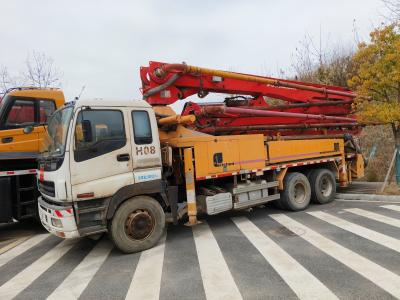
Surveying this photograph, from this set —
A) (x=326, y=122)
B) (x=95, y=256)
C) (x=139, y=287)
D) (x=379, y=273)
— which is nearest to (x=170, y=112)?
(x=95, y=256)

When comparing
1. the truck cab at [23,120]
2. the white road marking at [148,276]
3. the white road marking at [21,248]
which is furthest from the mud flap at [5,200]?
the white road marking at [148,276]

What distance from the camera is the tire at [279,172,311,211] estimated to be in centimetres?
798

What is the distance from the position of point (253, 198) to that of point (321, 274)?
123 inches

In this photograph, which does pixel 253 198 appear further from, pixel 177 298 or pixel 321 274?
pixel 177 298

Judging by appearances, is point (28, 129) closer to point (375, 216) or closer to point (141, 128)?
point (141, 128)

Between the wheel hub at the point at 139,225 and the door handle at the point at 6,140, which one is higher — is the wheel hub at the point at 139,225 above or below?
below

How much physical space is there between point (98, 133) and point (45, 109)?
2.86 meters

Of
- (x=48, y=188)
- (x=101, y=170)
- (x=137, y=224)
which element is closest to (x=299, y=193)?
(x=137, y=224)

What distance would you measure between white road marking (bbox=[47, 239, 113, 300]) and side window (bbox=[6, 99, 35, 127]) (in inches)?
129

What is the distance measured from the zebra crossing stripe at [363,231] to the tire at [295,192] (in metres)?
0.59

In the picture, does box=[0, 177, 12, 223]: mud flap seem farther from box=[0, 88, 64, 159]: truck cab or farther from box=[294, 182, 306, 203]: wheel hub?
box=[294, 182, 306, 203]: wheel hub

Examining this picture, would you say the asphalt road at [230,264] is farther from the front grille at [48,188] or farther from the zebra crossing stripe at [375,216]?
the front grille at [48,188]

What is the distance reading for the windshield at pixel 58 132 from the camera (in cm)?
518

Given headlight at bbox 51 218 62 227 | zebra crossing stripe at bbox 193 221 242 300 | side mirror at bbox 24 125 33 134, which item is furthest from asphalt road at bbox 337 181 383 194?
side mirror at bbox 24 125 33 134
